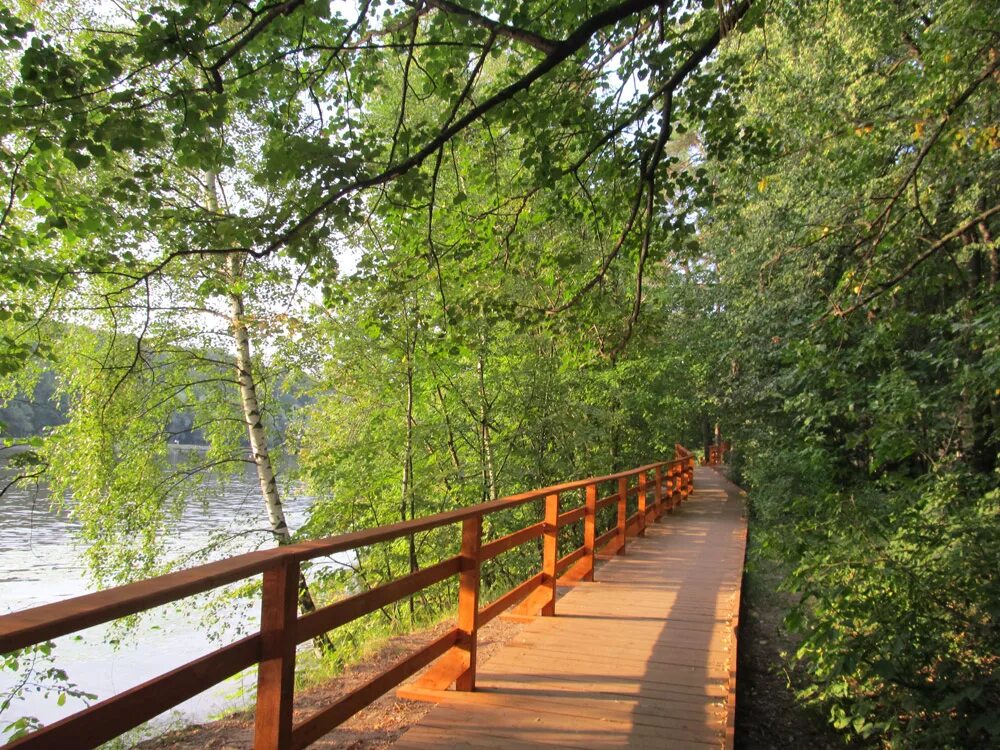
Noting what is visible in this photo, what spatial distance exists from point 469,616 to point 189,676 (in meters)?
1.92

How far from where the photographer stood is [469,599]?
3.45 meters

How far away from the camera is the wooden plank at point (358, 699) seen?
2.23m

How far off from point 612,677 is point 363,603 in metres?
1.96

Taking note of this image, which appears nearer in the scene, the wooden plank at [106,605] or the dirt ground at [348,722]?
the wooden plank at [106,605]

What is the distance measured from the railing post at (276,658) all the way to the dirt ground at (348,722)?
130 cm

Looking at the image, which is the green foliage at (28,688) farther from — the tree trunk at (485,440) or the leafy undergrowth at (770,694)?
the tree trunk at (485,440)

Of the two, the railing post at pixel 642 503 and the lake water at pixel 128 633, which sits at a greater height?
the railing post at pixel 642 503

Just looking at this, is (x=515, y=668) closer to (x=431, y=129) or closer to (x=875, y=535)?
(x=875, y=535)

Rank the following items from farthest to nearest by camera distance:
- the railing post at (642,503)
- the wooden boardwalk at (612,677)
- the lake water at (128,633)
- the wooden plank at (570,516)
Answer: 1. the railing post at (642,503)
2. the lake water at (128,633)
3. the wooden plank at (570,516)
4. the wooden boardwalk at (612,677)

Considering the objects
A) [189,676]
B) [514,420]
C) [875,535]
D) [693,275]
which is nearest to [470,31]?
[189,676]

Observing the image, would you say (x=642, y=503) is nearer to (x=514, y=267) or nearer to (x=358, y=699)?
(x=514, y=267)

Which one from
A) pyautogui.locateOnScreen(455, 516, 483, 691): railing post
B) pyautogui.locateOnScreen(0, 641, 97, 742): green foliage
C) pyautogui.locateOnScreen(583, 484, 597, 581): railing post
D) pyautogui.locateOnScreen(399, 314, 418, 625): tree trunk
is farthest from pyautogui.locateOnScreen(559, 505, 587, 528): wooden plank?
pyautogui.locateOnScreen(0, 641, 97, 742): green foliage

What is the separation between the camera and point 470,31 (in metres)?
4.18

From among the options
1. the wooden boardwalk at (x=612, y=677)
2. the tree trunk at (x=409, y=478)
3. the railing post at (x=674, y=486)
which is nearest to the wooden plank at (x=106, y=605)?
the wooden boardwalk at (x=612, y=677)
